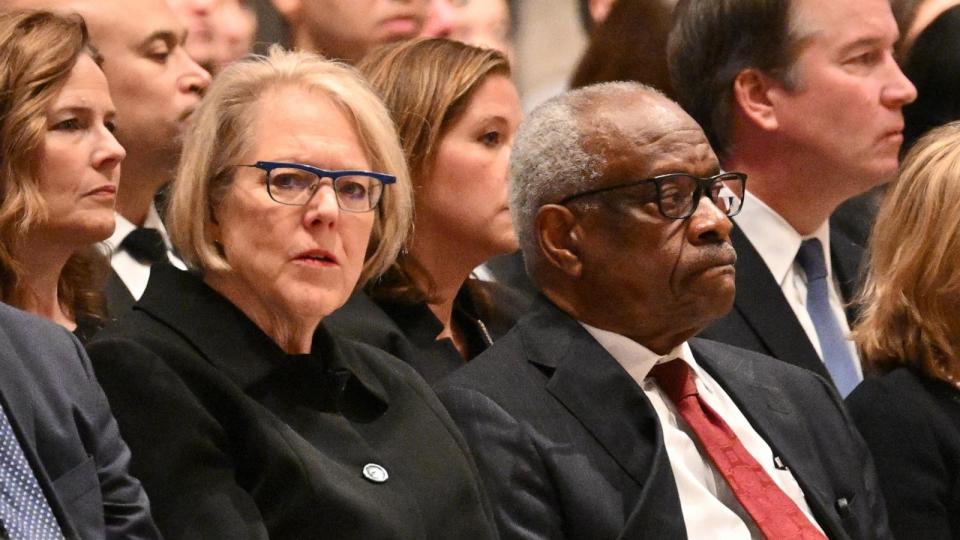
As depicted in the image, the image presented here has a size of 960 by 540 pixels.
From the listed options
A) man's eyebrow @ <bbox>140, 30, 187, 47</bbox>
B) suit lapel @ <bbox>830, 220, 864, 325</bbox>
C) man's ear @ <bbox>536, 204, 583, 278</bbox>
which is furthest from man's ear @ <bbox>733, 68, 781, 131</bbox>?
man's eyebrow @ <bbox>140, 30, 187, 47</bbox>

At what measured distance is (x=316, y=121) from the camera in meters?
3.07

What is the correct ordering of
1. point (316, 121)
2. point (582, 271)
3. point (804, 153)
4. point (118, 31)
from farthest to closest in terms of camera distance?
point (804, 153)
point (118, 31)
point (582, 271)
point (316, 121)

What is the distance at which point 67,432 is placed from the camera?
2.49 m

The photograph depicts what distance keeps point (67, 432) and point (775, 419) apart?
1.44m

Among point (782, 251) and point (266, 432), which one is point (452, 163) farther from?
point (266, 432)

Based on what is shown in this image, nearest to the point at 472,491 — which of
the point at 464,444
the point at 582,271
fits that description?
the point at 464,444

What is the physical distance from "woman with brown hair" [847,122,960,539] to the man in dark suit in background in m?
0.50

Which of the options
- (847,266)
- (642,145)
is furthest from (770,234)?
→ (642,145)

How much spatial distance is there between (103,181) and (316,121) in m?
0.47

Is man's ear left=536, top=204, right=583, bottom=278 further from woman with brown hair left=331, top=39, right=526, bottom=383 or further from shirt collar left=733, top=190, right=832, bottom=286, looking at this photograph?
shirt collar left=733, top=190, right=832, bottom=286

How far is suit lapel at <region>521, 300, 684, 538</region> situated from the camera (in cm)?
301

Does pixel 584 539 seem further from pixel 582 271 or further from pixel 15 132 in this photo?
pixel 15 132

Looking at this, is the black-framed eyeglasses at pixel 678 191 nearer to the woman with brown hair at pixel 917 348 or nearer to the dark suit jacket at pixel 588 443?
the dark suit jacket at pixel 588 443

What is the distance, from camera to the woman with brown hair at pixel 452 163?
3777mm
